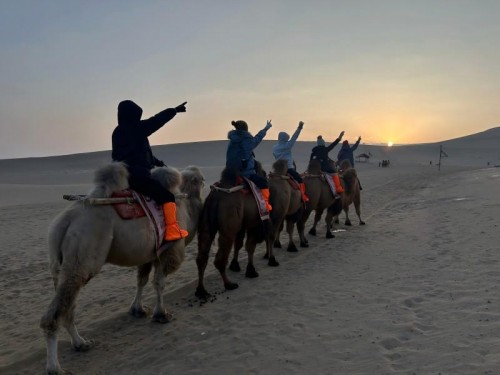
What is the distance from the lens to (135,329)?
595 centimetres

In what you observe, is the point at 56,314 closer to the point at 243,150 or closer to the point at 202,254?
the point at 202,254

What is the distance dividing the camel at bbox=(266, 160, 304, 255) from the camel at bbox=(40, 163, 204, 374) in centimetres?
334

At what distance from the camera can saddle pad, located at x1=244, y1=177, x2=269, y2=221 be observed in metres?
7.80

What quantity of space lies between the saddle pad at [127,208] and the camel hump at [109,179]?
101 millimetres

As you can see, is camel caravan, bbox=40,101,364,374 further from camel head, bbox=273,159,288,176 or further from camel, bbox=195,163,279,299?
camel head, bbox=273,159,288,176

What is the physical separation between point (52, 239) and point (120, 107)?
2.00 m

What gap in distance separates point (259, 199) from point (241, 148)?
999 millimetres

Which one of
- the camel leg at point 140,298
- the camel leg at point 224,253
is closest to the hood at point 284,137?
the camel leg at point 224,253

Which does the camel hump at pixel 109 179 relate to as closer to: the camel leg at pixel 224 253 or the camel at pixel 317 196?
the camel leg at pixel 224 253

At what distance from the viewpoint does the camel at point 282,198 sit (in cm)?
916

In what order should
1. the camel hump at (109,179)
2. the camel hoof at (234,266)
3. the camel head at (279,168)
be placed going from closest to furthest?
the camel hump at (109,179) → the camel hoof at (234,266) → the camel head at (279,168)

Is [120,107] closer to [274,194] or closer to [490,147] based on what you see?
[274,194]

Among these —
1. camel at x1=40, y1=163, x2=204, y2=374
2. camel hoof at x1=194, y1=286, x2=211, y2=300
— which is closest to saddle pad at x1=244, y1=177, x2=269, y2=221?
camel hoof at x1=194, y1=286, x2=211, y2=300

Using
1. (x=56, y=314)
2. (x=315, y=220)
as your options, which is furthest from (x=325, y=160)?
(x=56, y=314)
